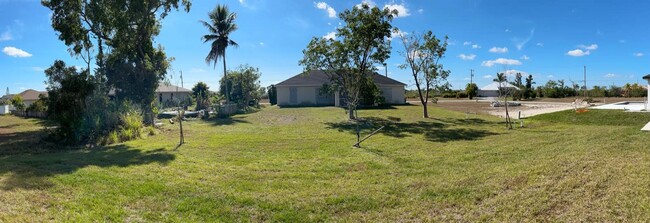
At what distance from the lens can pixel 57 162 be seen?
7355 millimetres

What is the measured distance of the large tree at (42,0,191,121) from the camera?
16.1m

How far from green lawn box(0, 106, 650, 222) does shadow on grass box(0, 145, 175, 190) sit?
0.9 inches

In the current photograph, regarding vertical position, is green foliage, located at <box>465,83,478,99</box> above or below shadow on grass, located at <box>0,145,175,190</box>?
above

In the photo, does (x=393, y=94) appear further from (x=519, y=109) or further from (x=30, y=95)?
(x=30, y=95)

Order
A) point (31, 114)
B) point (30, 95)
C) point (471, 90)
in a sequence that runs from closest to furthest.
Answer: point (31, 114), point (30, 95), point (471, 90)

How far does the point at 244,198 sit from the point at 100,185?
247 centimetres

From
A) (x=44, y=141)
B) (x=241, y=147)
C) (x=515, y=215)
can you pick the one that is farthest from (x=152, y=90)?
(x=515, y=215)

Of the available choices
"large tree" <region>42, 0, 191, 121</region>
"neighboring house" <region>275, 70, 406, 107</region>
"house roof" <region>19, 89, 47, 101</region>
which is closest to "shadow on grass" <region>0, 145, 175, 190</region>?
"large tree" <region>42, 0, 191, 121</region>

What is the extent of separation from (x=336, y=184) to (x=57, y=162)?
20.4 ft

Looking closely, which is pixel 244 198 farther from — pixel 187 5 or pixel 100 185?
pixel 187 5

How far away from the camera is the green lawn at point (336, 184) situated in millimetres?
4441

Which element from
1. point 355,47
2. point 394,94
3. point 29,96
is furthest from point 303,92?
point 29,96

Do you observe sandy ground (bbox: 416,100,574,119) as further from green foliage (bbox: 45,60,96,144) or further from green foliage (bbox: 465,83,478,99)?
green foliage (bbox: 465,83,478,99)

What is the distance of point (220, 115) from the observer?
23.4 meters
